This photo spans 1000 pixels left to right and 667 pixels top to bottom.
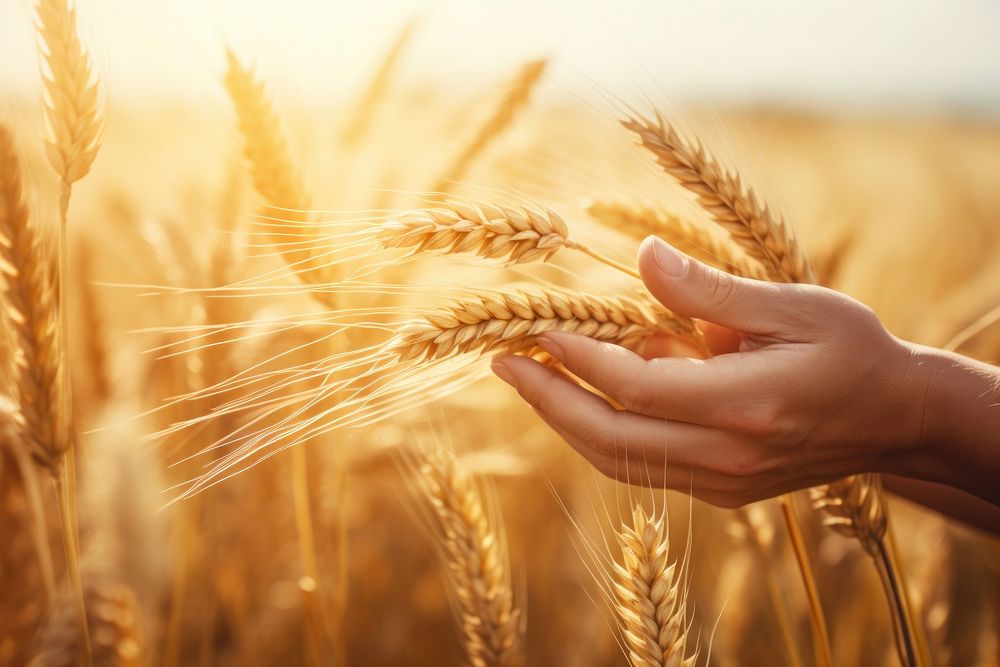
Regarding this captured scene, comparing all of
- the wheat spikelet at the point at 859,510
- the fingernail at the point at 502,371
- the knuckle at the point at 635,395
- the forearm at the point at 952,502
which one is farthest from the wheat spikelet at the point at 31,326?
the forearm at the point at 952,502

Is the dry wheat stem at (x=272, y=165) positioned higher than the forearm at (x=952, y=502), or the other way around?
the dry wheat stem at (x=272, y=165)

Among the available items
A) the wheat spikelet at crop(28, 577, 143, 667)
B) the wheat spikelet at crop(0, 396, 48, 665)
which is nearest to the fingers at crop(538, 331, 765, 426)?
the wheat spikelet at crop(28, 577, 143, 667)

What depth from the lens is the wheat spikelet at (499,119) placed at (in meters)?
1.73

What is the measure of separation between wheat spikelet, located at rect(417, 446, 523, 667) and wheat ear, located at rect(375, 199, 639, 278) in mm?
482

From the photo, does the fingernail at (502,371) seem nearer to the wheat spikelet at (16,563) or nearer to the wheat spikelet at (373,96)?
the wheat spikelet at (373,96)

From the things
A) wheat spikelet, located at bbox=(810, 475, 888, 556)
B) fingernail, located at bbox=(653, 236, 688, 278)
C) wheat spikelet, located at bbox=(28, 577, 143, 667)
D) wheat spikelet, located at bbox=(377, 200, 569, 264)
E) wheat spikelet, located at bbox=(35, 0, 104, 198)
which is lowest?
wheat spikelet, located at bbox=(28, 577, 143, 667)

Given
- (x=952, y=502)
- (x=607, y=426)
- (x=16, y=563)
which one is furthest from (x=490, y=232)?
(x=16, y=563)

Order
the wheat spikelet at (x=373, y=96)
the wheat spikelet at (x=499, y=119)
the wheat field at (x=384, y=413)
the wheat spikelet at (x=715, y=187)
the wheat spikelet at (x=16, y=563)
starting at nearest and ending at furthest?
the wheat field at (x=384, y=413) < the wheat spikelet at (x=715, y=187) < the wheat spikelet at (x=16, y=563) < the wheat spikelet at (x=499, y=119) < the wheat spikelet at (x=373, y=96)

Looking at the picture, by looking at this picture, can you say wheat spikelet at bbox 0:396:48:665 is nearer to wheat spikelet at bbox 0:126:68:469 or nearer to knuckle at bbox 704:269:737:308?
wheat spikelet at bbox 0:126:68:469

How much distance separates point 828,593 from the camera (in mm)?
2271

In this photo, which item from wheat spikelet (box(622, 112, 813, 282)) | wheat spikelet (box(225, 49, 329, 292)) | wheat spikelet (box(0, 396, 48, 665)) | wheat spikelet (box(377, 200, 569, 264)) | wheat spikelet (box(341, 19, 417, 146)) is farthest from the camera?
wheat spikelet (box(341, 19, 417, 146))

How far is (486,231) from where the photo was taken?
1.00 metres

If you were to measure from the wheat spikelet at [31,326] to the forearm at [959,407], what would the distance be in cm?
150

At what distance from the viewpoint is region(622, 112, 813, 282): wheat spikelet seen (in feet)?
3.80
